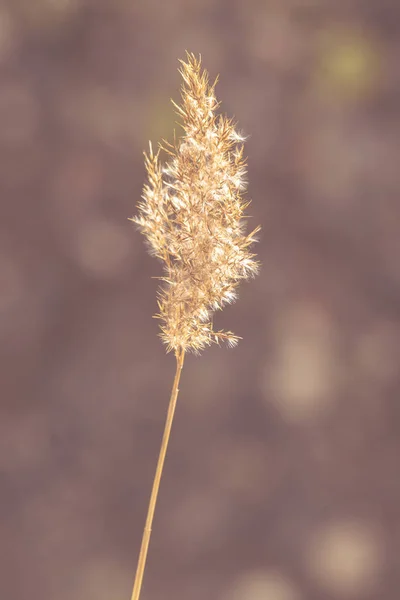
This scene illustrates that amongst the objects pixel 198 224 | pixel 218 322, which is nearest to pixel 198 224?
pixel 198 224

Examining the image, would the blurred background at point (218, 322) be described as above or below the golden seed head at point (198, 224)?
above

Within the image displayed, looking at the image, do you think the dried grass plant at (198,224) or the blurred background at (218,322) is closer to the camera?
the dried grass plant at (198,224)

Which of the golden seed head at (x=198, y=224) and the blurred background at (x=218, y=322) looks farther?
the blurred background at (x=218, y=322)

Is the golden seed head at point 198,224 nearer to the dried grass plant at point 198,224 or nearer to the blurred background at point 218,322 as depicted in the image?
the dried grass plant at point 198,224

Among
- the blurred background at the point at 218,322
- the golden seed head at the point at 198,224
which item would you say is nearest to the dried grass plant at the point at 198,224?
Answer: the golden seed head at the point at 198,224

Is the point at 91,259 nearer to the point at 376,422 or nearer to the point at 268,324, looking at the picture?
the point at 268,324

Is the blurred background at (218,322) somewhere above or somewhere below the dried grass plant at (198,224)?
above
